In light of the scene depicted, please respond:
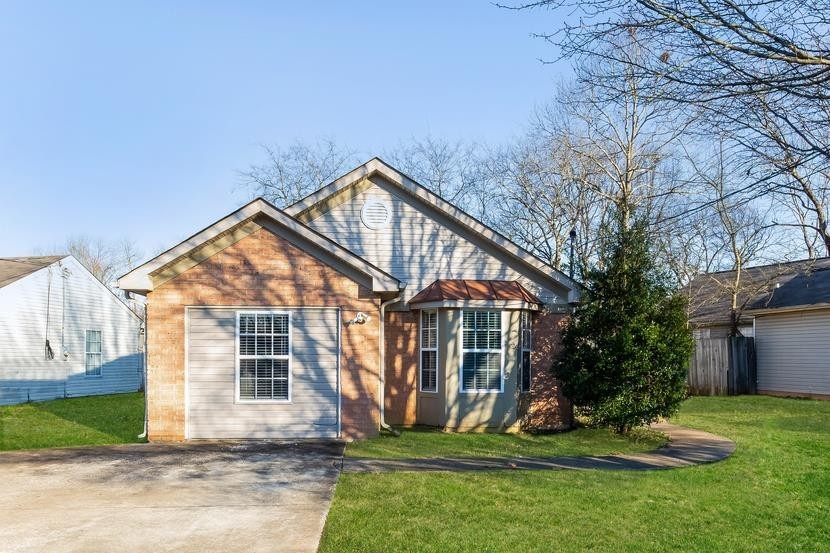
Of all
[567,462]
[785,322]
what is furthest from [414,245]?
[785,322]

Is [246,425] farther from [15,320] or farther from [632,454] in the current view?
[15,320]

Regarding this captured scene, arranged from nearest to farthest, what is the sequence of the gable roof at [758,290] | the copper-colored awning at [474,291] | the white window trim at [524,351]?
the copper-colored awning at [474,291] < the white window trim at [524,351] < the gable roof at [758,290]

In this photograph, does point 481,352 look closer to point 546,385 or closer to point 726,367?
point 546,385

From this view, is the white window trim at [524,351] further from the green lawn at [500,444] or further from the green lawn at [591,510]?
the green lawn at [591,510]

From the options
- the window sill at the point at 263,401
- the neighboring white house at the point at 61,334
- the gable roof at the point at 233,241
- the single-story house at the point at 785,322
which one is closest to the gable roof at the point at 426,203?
the gable roof at the point at 233,241

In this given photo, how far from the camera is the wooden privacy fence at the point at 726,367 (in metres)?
27.1

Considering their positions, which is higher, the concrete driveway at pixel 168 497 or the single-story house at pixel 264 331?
the single-story house at pixel 264 331

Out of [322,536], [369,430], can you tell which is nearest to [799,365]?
[369,430]

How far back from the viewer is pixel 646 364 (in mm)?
14297

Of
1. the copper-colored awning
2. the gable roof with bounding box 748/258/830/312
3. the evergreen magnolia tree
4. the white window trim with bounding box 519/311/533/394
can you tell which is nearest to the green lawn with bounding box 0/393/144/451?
→ the copper-colored awning

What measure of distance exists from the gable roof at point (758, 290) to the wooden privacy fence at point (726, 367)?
167 cm

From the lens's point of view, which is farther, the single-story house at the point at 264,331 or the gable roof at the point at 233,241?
the single-story house at the point at 264,331

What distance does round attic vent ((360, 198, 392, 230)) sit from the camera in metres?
16.5

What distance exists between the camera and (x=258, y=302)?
13.8 metres
